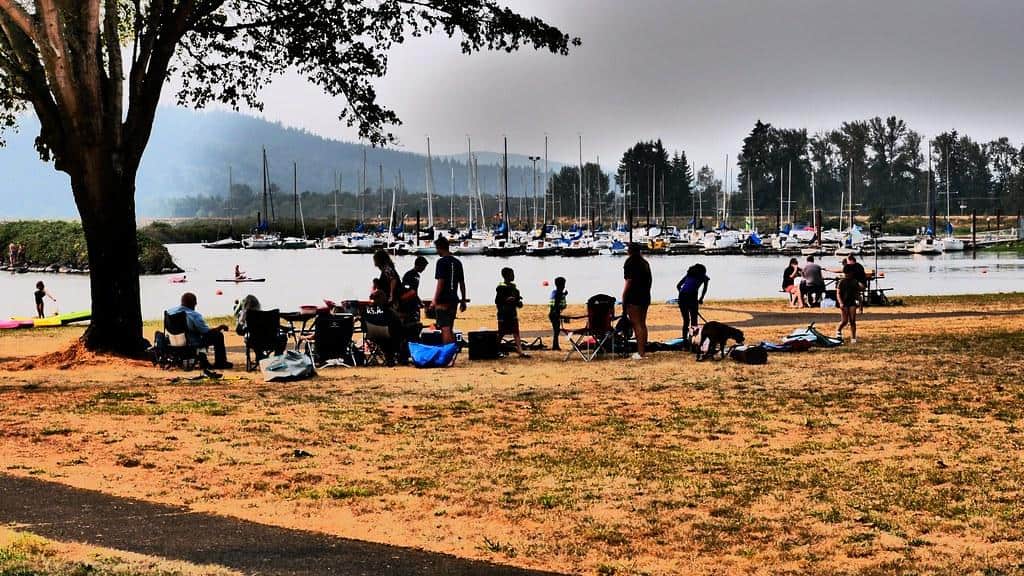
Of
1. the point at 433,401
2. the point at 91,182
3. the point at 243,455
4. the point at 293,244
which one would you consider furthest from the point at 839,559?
the point at 293,244

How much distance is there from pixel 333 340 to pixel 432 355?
1.57m

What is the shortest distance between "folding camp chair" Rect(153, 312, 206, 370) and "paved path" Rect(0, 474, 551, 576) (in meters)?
8.43

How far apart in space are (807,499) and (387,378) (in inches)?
354

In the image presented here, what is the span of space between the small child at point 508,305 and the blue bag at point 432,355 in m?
1.23

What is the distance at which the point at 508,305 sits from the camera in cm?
2036

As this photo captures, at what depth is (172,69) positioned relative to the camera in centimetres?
2473

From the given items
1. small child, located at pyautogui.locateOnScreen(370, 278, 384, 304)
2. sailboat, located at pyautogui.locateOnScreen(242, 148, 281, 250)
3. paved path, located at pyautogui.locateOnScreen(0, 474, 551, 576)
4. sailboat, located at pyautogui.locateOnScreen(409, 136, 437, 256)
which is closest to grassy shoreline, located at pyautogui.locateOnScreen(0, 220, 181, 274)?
sailboat, located at pyautogui.locateOnScreen(409, 136, 437, 256)

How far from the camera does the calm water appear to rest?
5453 centimetres

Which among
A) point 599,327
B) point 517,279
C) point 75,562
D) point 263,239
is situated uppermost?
point 263,239

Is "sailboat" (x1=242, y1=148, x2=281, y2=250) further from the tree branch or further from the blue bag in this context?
the blue bag

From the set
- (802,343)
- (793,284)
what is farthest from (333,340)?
(793,284)

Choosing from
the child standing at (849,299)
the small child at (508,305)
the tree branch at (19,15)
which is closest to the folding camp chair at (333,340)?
the small child at (508,305)

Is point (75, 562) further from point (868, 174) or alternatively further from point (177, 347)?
point (868, 174)

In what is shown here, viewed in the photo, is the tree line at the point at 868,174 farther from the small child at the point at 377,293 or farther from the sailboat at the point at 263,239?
the small child at the point at 377,293
